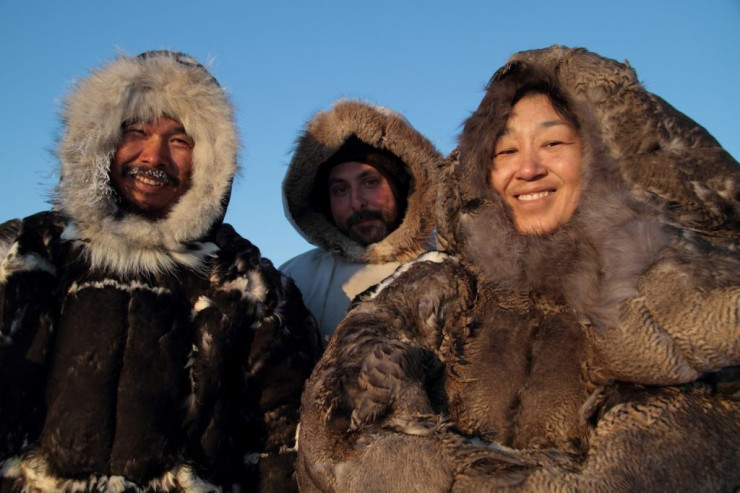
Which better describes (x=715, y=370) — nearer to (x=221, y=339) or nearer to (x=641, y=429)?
(x=641, y=429)

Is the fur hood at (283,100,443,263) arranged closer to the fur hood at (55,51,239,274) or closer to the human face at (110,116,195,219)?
the fur hood at (55,51,239,274)

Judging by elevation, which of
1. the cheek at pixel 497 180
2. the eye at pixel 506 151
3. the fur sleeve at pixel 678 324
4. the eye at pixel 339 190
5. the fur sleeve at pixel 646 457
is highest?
the eye at pixel 339 190

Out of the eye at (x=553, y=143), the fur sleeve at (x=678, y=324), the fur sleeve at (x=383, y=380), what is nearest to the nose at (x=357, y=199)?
the fur sleeve at (x=383, y=380)

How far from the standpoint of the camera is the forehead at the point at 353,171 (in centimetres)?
335

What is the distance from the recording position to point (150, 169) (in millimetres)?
2480

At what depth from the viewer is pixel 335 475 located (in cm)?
162

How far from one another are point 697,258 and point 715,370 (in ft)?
0.86

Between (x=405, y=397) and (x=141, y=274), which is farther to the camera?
(x=141, y=274)

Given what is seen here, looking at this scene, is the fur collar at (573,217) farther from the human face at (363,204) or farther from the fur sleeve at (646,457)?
the human face at (363,204)

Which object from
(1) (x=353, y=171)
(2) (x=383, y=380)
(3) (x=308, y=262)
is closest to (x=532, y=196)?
(2) (x=383, y=380)

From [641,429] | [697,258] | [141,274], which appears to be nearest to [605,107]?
[697,258]

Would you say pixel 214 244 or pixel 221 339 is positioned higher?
pixel 214 244

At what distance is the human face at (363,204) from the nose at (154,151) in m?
1.04

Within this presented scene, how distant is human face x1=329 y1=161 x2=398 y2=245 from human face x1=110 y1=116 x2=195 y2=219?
38.2 inches
